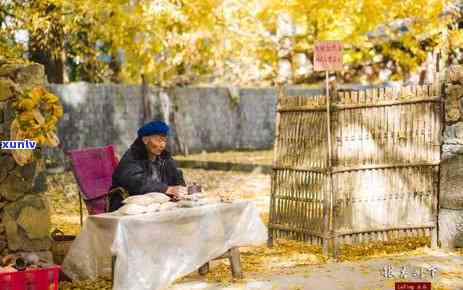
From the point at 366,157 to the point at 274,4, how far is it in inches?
373

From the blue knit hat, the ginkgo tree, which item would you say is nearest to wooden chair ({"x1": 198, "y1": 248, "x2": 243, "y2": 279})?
the blue knit hat

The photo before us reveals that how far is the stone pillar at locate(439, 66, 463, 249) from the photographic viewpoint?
33.2 feet

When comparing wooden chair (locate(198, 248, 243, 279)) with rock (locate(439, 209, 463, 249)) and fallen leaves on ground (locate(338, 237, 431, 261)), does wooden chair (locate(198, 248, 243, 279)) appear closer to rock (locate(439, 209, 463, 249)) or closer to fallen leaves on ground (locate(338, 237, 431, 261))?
fallen leaves on ground (locate(338, 237, 431, 261))

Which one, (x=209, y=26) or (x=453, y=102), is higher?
(x=209, y=26)

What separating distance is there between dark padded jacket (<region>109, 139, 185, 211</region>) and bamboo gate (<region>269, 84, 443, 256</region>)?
176cm

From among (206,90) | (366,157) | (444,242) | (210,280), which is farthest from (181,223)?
(206,90)

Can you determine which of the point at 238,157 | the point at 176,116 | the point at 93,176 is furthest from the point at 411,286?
the point at 176,116

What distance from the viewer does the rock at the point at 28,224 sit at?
8617 millimetres

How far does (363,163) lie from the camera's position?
1019 centimetres

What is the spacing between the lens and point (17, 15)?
16.9 m

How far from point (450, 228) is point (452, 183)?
0.50 m

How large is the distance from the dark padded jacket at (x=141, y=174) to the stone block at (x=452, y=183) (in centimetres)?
304

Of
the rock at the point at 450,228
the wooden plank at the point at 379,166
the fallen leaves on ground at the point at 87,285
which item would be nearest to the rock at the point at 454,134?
the wooden plank at the point at 379,166

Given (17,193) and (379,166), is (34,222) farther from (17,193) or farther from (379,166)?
(379,166)
